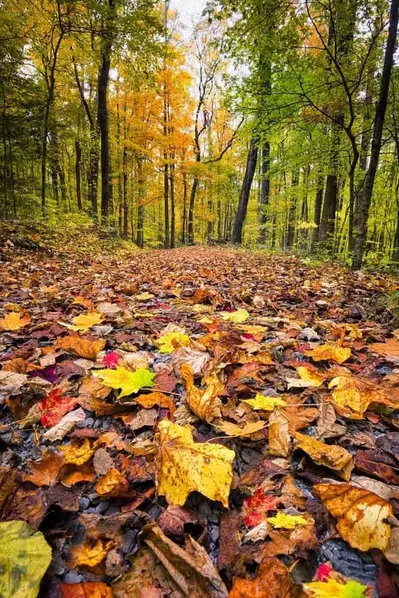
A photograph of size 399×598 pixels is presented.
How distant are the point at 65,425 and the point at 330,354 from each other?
116 cm

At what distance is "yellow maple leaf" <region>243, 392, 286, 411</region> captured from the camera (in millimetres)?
1118

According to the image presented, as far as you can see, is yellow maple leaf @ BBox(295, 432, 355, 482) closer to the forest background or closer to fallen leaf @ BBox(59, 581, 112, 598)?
fallen leaf @ BBox(59, 581, 112, 598)

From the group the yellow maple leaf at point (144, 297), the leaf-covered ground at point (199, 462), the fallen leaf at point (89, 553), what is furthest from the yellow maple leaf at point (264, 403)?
the yellow maple leaf at point (144, 297)

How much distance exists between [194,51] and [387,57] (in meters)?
18.1

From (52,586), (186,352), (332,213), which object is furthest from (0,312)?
(332,213)

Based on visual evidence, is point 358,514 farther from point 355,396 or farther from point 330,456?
point 355,396

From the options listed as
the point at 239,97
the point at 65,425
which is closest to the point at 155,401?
the point at 65,425

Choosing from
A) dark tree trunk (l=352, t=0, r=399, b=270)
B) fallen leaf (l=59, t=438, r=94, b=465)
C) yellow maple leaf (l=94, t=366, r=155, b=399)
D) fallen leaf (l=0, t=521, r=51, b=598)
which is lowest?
fallen leaf (l=59, t=438, r=94, b=465)

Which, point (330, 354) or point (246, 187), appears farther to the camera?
point (246, 187)

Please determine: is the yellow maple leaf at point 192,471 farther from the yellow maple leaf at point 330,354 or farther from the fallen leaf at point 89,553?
the yellow maple leaf at point 330,354

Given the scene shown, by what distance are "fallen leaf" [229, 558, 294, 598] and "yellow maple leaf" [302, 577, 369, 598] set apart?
35 millimetres

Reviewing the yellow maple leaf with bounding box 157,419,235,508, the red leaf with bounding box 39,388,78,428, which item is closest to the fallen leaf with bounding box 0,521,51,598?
the yellow maple leaf with bounding box 157,419,235,508

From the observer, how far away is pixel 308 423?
1.07 meters

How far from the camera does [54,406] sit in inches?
44.9
